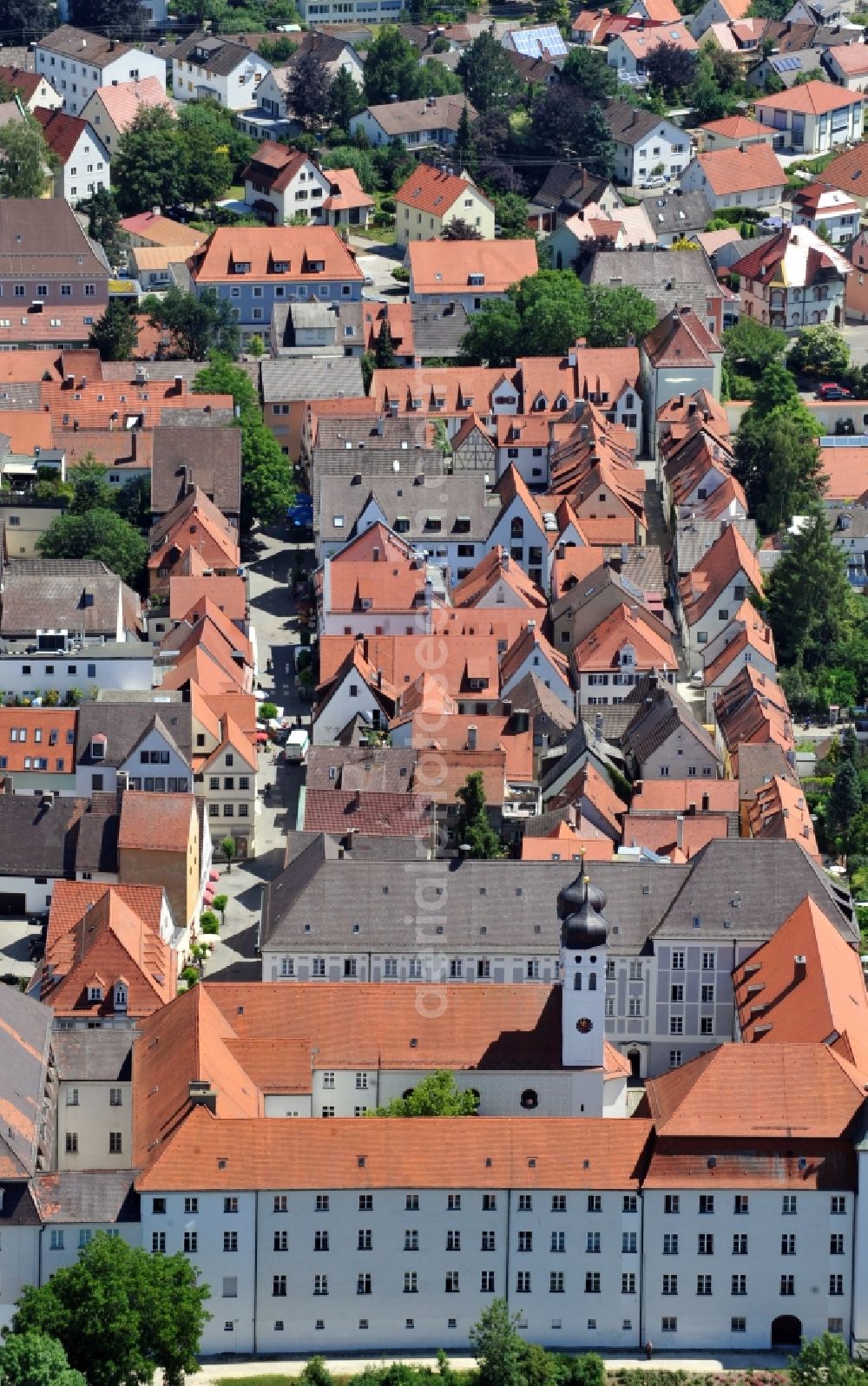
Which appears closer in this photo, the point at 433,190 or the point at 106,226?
the point at 106,226

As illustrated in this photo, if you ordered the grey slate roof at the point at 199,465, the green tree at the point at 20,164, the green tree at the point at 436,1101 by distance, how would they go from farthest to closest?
1. the green tree at the point at 20,164
2. the grey slate roof at the point at 199,465
3. the green tree at the point at 436,1101

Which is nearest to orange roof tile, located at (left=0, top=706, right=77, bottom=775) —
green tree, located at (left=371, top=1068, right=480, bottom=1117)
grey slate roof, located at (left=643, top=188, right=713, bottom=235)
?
green tree, located at (left=371, top=1068, right=480, bottom=1117)

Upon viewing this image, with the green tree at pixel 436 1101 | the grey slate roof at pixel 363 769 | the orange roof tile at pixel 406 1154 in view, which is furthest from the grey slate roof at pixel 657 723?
the orange roof tile at pixel 406 1154

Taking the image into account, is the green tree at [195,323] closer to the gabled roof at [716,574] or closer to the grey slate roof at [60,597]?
the grey slate roof at [60,597]

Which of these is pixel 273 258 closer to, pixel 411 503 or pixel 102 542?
pixel 411 503

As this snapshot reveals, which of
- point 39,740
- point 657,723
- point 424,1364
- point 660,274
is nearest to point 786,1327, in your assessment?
point 424,1364

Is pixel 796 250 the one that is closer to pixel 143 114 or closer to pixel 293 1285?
pixel 143 114
